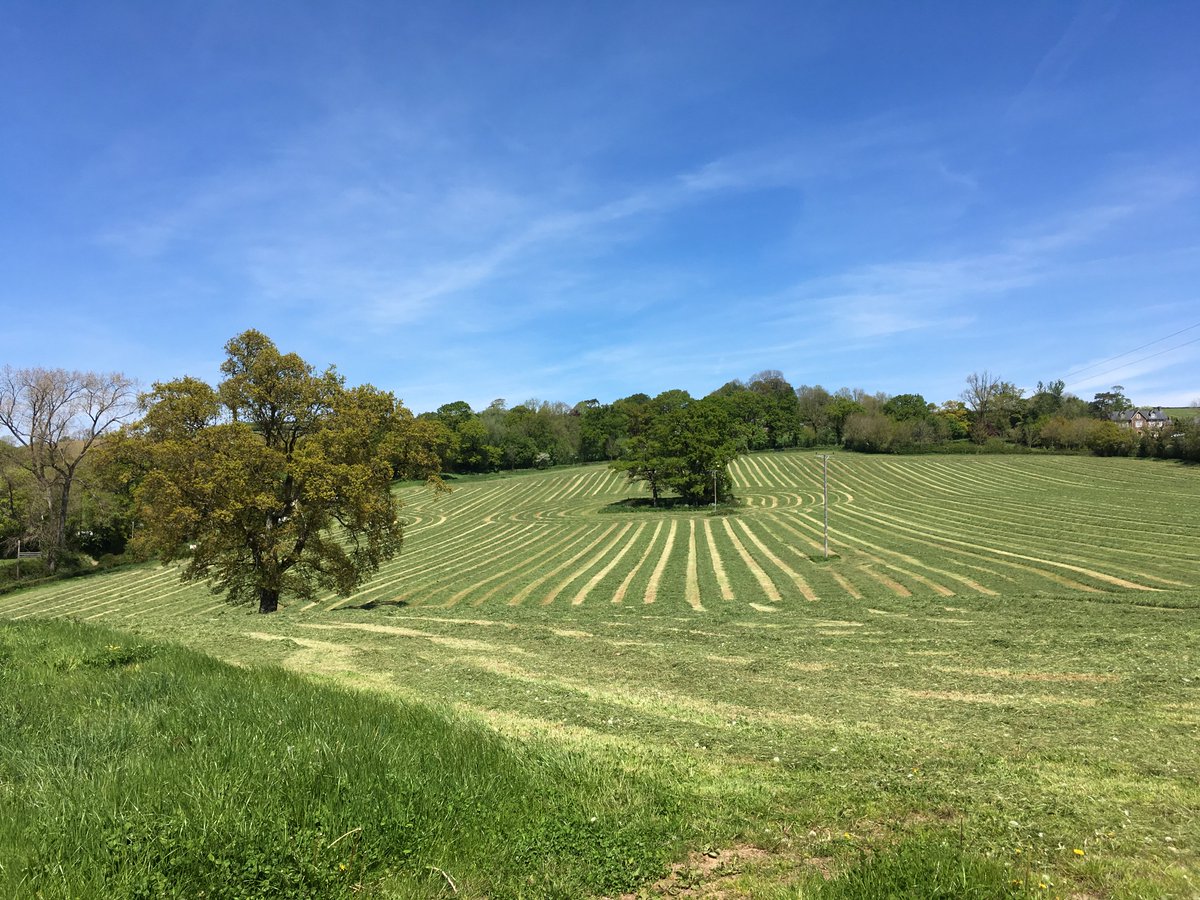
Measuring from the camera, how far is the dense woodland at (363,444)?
78.1 feet

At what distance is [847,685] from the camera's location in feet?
36.5

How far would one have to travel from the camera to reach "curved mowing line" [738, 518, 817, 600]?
29.5m

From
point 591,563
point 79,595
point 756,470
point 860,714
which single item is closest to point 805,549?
point 591,563

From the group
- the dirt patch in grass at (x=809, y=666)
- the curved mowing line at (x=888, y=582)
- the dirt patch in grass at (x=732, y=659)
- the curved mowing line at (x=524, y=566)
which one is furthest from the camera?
the curved mowing line at (x=524, y=566)

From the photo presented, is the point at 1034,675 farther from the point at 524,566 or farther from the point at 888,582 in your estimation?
the point at 524,566

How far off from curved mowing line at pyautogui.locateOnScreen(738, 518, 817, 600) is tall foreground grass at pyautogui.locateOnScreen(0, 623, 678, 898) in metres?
24.3

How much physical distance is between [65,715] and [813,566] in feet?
117

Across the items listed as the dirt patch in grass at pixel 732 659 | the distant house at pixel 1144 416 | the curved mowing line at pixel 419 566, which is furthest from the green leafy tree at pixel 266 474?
the distant house at pixel 1144 416

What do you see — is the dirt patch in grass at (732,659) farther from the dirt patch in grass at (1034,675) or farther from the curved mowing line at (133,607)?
the curved mowing line at (133,607)

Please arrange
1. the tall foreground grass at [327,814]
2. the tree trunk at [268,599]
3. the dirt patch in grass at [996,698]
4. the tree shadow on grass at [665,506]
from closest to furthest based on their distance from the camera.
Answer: the tall foreground grass at [327,814], the dirt patch in grass at [996,698], the tree trunk at [268,599], the tree shadow on grass at [665,506]

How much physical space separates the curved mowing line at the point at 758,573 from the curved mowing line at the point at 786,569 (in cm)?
115

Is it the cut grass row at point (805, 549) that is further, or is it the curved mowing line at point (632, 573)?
the curved mowing line at point (632, 573)

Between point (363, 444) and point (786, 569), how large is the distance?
24513 mm

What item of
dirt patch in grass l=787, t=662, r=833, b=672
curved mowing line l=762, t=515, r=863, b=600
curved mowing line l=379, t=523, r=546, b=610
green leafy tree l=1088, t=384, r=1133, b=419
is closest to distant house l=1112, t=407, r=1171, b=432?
green leafy tree l=1088, t=384, r=1133, b=419
